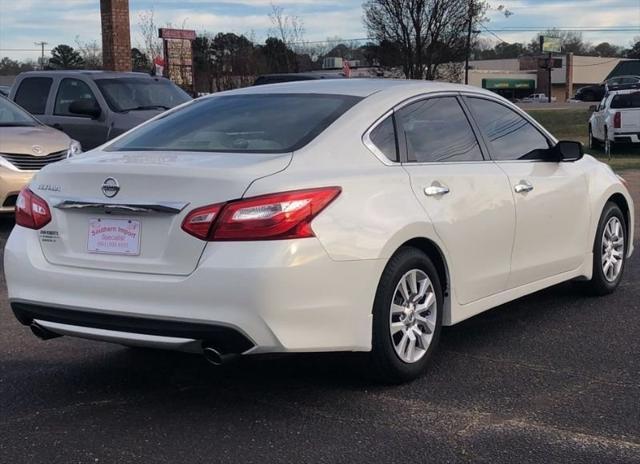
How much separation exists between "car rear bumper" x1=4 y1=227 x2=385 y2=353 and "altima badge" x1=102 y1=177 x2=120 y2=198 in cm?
38

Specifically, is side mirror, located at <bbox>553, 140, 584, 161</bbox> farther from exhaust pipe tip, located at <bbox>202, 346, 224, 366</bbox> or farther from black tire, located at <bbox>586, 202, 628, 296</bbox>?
exhaust pipe tip, located at <bbox>202, 346, 224, 366</bbox>

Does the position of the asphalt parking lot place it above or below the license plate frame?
below

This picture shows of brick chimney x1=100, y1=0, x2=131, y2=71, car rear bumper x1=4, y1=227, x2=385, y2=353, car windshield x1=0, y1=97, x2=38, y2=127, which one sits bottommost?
car rear bumper x1=4, y1=227, x2=385, y2=353

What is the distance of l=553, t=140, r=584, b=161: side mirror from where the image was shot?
19.2ft

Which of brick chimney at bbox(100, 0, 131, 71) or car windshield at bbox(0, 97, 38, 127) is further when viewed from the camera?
brick chimney at bbox(100, 0, 131, 71)

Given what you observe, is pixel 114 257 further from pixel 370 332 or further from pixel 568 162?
pixel 568 162

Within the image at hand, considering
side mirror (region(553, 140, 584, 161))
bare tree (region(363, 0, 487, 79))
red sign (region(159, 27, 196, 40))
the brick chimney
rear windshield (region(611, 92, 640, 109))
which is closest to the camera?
side mirror (region(553, 140, 584, 161))

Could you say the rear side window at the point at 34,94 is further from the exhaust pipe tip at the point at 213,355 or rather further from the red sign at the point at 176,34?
the exhaust pipe tip at the point at 213,355

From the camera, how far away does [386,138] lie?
469 centimetres

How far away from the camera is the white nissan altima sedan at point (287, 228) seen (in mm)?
3854

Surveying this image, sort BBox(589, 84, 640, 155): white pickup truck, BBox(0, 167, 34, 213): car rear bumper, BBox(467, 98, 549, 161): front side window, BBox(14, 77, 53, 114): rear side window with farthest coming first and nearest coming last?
BBox(589, 84, 640, 155): white pickup truck, BBox(14, 77, 53, 114): rear side window, BBox(0, 167, 34, 213): car rear bumper, BBox(467, 98, 549, 161): front side window

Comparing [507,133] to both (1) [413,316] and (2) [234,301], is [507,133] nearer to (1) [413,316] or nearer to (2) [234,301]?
(1) [413,316]

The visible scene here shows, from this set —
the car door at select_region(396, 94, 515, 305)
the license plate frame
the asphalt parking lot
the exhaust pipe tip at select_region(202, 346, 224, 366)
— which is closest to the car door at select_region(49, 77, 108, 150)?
the asphalt parking lot

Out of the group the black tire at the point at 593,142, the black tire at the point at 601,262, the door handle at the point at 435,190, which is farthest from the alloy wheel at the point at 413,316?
the black tire at the point at 593,142
